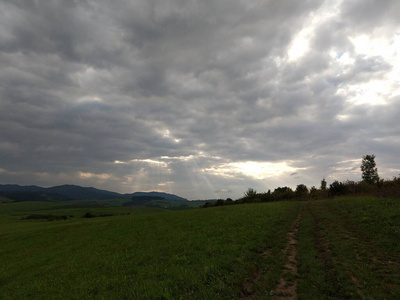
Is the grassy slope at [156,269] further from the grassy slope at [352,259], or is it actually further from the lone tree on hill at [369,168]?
the lone tree on hill at [369,168]

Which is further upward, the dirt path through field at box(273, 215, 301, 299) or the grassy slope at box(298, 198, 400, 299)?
the grassy slope at box(298, 198, 400, 299)

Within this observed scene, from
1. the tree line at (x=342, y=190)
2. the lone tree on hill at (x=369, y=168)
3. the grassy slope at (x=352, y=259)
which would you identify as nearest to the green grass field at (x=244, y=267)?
the grassy slope at (x=352, y=259)

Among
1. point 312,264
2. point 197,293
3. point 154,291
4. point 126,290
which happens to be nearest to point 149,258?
point 126,290

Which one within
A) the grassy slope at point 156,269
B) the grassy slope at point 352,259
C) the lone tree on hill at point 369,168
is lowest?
the grassy slope at point 156,269

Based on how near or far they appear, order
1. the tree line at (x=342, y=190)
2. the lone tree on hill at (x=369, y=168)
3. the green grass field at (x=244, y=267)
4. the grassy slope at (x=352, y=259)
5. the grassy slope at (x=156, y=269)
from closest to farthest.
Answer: the grassy slope at (x=352, y=259)
the green grass field at (x=244, y=267)
the grassy slope at (x=156, y=269)
the tree line at (x=342, y=190)
the lone tree on hill at (x=369, y=168)

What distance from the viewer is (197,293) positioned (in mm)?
11695

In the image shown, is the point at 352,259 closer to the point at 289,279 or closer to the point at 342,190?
the point at 289,279

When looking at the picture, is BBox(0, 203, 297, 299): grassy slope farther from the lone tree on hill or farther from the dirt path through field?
the lone tree on hill

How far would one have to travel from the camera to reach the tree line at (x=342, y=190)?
48.0 meters

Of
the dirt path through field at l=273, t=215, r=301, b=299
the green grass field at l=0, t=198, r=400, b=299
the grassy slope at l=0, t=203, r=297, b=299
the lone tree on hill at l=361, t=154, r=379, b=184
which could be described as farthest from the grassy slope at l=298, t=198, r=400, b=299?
the lone tree on hill at l=361, t=154, r=379, b=184

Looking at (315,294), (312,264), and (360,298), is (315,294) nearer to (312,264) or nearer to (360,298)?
(360,298)

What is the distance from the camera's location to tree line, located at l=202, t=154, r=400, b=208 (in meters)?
48.0

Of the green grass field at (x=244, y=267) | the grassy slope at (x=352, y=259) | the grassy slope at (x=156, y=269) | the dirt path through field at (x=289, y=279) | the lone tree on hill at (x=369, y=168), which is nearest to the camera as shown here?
the grassy slope at (x=352, y=259)

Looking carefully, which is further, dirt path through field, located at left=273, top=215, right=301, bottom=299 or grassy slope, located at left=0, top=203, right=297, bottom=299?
grassy slope, located at left=0, top=203, right=297, bottom=299
